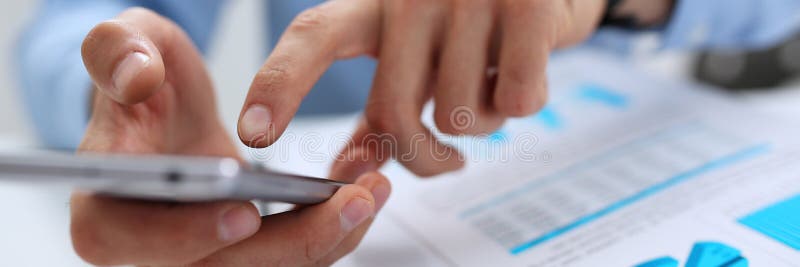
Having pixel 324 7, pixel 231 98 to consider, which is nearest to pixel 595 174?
pixel 324 7

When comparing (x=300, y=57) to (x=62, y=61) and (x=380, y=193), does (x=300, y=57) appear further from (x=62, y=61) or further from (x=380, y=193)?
(x=62, y=61)

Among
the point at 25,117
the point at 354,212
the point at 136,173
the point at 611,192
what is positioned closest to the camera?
the point at 136,173

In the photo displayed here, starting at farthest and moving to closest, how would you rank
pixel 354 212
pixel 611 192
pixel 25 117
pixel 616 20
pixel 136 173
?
pixel 25 117, pixel 616 20, pixel 611 192, pixel 354 212, pixel 136 173

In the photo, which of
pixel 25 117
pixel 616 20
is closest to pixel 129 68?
pixel 616 20

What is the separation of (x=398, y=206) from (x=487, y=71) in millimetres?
103

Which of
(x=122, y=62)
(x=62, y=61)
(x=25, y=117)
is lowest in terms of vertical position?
(x=25, y=117)

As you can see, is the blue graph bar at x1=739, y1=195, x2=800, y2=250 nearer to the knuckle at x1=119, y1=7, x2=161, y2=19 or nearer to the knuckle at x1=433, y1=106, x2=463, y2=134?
the knuckle at x1=433, y1=106, x2=463, y2=134

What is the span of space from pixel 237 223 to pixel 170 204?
0.03 m

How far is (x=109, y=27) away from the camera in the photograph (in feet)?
0.91

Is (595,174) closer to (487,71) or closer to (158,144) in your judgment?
(487,71)

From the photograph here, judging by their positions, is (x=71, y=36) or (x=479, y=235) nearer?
(x=479, y=235)

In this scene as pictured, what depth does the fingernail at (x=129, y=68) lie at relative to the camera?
268mm

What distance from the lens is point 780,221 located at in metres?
0.33

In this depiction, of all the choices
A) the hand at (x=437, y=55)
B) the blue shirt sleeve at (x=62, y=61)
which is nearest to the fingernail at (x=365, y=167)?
the hand at (x=437, y=55)
